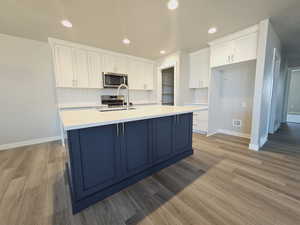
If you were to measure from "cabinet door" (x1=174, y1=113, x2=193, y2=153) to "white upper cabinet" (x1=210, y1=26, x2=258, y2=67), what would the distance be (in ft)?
6.27

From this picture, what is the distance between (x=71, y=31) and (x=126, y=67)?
5.98ft

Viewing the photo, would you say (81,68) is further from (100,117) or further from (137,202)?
(137,202)

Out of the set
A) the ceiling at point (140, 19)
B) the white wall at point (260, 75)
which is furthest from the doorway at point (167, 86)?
the white wall at point (260, 75)

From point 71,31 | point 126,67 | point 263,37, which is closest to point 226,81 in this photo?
point 263,37

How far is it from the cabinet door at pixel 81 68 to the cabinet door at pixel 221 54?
3.53 meters

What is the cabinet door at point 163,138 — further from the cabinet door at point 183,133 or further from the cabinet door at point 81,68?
the cabinet door at point 81,68

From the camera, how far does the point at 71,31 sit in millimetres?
2680

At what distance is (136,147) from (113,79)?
2862 mm

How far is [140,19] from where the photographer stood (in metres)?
2.32

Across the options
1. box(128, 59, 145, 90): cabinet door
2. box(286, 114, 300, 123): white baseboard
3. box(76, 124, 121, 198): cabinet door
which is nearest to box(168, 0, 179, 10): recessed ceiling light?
box(76, 124, 121, 198): cabinet door

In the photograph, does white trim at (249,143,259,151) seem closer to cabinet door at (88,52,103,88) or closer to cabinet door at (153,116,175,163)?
cabinet door at (153,116,175,163)

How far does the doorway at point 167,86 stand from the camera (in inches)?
191

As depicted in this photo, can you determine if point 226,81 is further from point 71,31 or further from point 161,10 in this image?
point 71,31

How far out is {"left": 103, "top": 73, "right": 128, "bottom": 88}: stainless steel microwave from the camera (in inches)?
146
